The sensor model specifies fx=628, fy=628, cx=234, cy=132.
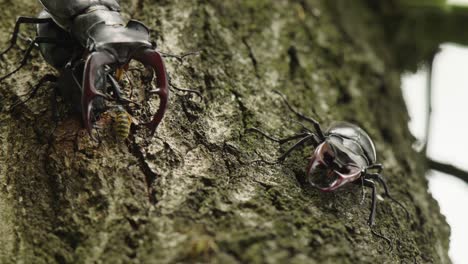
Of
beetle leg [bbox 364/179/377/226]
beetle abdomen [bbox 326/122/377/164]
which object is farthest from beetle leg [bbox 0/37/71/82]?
beetle leg [bbox 364/179/377/226]

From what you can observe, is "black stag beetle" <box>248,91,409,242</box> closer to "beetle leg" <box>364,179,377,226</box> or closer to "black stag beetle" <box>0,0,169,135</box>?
"beetle leg" <box>364,179,377,226</box>

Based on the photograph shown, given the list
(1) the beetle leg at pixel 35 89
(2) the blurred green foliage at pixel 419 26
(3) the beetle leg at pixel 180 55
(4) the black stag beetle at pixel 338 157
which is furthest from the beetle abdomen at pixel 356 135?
(2) the blurred green foliage at pixel 419 26

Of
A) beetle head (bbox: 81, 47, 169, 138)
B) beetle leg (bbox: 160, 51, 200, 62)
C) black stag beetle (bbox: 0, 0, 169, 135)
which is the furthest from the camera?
beetle leg (bbox: 160, 51, 200, 62)

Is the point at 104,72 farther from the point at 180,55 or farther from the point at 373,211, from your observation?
the point at 373,211

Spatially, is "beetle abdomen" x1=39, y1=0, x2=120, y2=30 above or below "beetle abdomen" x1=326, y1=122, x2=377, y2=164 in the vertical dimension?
above

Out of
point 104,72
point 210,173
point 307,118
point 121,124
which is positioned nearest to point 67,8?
point 104,72

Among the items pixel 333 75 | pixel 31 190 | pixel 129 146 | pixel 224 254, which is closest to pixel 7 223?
pixel 31 190

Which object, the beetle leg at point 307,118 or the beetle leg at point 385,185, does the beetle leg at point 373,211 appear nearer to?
the beetle leg at point 385,185

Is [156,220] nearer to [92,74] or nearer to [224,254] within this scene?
[224,254]
